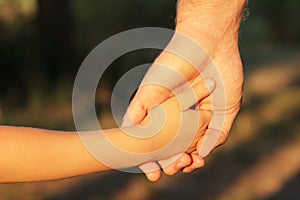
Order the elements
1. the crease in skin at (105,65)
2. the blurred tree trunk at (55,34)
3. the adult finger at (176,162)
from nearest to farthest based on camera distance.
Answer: the crease in skin at (105,65), the adult finger at (176,162), the blurred tree trunk at (55,34)

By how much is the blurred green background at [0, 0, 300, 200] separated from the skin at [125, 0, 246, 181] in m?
0.98

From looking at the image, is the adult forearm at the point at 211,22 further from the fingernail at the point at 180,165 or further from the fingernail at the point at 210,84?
the fingernail at the point at 180,165

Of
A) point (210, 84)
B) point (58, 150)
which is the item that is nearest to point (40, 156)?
point (58, 150)

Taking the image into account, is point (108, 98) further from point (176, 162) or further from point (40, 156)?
point (40, 156)

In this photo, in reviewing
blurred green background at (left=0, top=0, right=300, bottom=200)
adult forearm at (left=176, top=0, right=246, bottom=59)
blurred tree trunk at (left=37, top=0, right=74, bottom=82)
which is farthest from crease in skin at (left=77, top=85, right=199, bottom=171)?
blurred tree trunk at (left=37, top=0, right=74, bottom=82)

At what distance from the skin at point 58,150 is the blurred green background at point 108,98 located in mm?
1308

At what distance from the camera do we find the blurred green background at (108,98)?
15.1 ft

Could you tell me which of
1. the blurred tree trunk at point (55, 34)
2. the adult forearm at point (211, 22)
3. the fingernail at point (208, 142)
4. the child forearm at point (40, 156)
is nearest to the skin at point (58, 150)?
the child forearm at point (40, 156)

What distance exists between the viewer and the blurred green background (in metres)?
4.60

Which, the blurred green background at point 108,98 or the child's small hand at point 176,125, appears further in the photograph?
the blurred green background at point 108,98

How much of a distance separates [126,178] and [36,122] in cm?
136

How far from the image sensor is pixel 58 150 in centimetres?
196

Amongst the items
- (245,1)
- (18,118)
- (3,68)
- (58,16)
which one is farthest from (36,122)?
→ (245,1)

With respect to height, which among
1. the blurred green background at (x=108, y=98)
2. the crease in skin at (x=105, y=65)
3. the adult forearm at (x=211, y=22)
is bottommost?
the blurred green background at (x=108, y=98)
